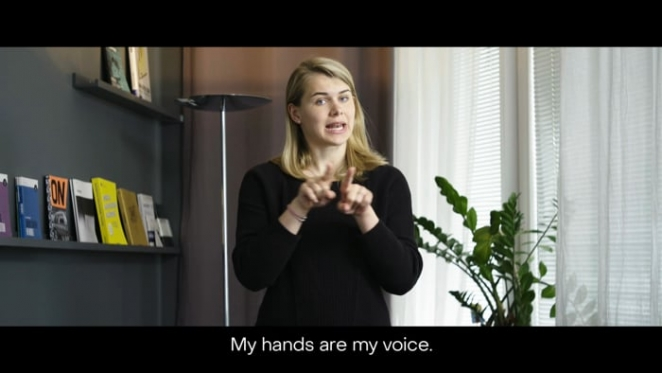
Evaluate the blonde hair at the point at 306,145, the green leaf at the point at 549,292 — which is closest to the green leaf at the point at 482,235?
the green leaf at the point at 549,292

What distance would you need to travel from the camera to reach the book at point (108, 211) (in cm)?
302

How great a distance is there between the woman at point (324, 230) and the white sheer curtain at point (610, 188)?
2.85ft

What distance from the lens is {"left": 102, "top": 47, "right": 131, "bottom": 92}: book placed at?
10.3 ft

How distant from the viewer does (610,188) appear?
2.28 meters

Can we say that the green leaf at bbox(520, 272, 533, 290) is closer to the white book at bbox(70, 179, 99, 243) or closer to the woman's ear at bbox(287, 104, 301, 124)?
the woman's ear at bbox(287, 104, 301, 124)

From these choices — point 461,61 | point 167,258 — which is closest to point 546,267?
point 461,61

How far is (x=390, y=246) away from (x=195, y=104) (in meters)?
1.76

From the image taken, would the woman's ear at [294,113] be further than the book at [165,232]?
No

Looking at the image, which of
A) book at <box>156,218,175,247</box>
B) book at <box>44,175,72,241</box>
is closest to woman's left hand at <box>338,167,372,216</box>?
book at <box>44,175,72,241</box>

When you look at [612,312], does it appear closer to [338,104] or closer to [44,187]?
[338,104]

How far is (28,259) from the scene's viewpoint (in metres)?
2.68

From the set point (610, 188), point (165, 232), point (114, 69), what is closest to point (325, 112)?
point (610, 188)

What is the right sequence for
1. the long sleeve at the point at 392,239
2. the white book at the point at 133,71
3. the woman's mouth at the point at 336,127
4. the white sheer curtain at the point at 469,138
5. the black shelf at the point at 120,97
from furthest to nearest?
1. the white book at the point at 133,71
2. the black shelf at the point at 120,97
3. the white sheer curtain at the point at 469,138
4. the woman's mouth at the point at 336,127
5. the long sleeve at the point at 392,239

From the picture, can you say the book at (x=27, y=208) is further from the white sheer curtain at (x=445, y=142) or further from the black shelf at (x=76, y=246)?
the white sheer curtain at (x=445, y=142)
